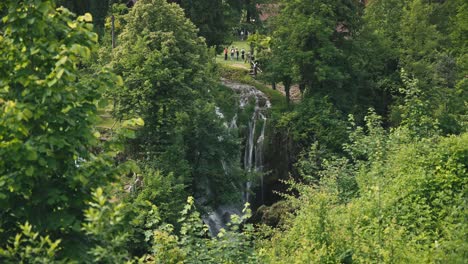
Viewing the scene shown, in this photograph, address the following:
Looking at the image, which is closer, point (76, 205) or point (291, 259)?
point (76, 205)

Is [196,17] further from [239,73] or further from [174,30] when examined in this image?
[174,30]

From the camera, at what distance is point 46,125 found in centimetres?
604

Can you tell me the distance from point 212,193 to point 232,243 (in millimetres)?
10875

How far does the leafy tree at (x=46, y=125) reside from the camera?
5664 millimetres

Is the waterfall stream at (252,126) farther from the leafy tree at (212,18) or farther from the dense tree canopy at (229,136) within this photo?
the leafy tree at (212,18)

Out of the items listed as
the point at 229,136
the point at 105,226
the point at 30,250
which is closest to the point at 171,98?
the point at 229,136

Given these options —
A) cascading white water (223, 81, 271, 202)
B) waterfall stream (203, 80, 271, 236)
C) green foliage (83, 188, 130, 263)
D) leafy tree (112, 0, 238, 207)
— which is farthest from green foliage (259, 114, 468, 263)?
cascading white water (223, 81, 271, 202)

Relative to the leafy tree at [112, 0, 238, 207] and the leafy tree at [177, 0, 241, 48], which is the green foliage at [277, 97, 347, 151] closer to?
the leafy tree at [112, 0, 238, 207]

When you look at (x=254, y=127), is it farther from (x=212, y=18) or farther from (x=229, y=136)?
(x=229, y=136)

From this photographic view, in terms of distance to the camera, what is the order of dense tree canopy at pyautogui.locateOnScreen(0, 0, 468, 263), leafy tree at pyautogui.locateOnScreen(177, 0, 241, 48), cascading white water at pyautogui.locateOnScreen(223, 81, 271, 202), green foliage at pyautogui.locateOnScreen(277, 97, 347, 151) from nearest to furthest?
1. dense tree canopy at pyautogui.locateOnScreen(0, 0, 468, 263)
2. green foliage at pyautogui.locateOnScreen(277, 97, 347, 151)
3. cascading white water at pyautogui.locateOnScreen(223, 81, 271, 202)
4. leafy tree at pyautogui.locateOnScreen(177, 0, 241, 48)

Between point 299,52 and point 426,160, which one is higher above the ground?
point 299,52

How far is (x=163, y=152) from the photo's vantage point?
1892 cm

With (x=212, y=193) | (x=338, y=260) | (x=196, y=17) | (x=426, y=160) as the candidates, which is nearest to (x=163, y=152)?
(x=212, y=193)

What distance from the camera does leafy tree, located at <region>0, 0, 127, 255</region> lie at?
5664 mm
